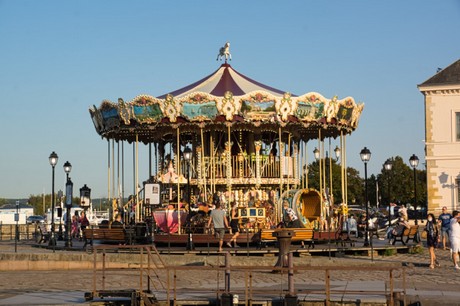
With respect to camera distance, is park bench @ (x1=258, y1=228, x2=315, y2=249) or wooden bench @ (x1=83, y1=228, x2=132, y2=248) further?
wooden bench @ (x1=83, y1=228, x2=132, y2=248)

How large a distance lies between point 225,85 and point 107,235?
758 cm

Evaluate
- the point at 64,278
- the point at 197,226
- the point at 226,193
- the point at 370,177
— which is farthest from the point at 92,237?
the point at 370,177

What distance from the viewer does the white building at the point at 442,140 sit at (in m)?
55.6

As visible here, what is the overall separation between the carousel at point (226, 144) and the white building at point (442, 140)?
1913 centimetres

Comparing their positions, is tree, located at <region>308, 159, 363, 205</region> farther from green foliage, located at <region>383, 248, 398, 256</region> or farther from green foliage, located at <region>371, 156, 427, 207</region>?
green foliage, located at <region>383, 248, 398, 256</region>

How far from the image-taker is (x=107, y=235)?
32469mm

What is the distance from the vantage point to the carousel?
32.7 meters

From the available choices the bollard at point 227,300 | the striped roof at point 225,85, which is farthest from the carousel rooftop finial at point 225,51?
the bollard at point 227,300

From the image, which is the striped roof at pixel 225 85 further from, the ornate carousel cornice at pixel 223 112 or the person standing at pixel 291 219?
the person standing at pixel 291 219

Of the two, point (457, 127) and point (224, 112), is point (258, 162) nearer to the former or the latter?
point (224, 112)

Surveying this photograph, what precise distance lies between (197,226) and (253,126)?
4751 millimetres

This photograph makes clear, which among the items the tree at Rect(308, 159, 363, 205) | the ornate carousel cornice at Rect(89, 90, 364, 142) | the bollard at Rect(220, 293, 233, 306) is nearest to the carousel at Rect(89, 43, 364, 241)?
the ornate carousel cornice at Rect(89, 90, 364, 142)

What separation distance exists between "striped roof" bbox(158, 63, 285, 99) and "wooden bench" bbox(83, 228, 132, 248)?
18.2 ft

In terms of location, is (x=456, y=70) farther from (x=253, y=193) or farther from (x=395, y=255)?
(x=395, y=255)
